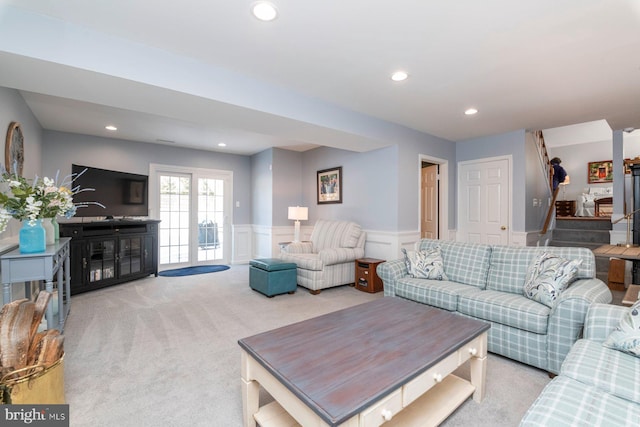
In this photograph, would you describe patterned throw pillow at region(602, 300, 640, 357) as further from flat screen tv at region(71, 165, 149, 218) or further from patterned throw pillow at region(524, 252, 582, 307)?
flat screen tv at region(71, 165, 149, 218)

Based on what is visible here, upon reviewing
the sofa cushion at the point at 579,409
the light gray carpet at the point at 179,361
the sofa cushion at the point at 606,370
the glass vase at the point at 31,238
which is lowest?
the light gray carpet at the point at 179,361

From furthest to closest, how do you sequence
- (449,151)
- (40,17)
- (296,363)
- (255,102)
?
(449,151) < (255,102) < (40,17) < (296,363)

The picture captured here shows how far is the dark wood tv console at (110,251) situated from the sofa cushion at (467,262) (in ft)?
15.2

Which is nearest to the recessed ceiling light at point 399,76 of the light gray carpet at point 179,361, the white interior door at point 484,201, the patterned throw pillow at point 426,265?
the patterned throw pillow at point 426,265

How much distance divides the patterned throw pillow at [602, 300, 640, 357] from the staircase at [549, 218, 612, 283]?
4.79 meters

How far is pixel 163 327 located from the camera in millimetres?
2963

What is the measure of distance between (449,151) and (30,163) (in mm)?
6233

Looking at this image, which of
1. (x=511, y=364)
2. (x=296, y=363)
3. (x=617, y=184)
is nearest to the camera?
(x=296, y=363)

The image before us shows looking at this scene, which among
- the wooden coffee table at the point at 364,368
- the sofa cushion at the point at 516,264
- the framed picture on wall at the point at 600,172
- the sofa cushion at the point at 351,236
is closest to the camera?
the wooden coffee table at the point at 364,368


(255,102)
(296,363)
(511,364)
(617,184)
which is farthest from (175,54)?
(617,184)

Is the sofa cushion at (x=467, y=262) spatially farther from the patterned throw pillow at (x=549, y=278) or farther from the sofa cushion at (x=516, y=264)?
the patterned throw pillow at (x=549, y=278)

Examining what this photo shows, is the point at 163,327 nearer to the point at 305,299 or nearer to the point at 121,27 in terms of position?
the point at 305,299

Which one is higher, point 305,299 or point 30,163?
point 30,163

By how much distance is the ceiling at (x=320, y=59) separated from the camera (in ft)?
6.20
